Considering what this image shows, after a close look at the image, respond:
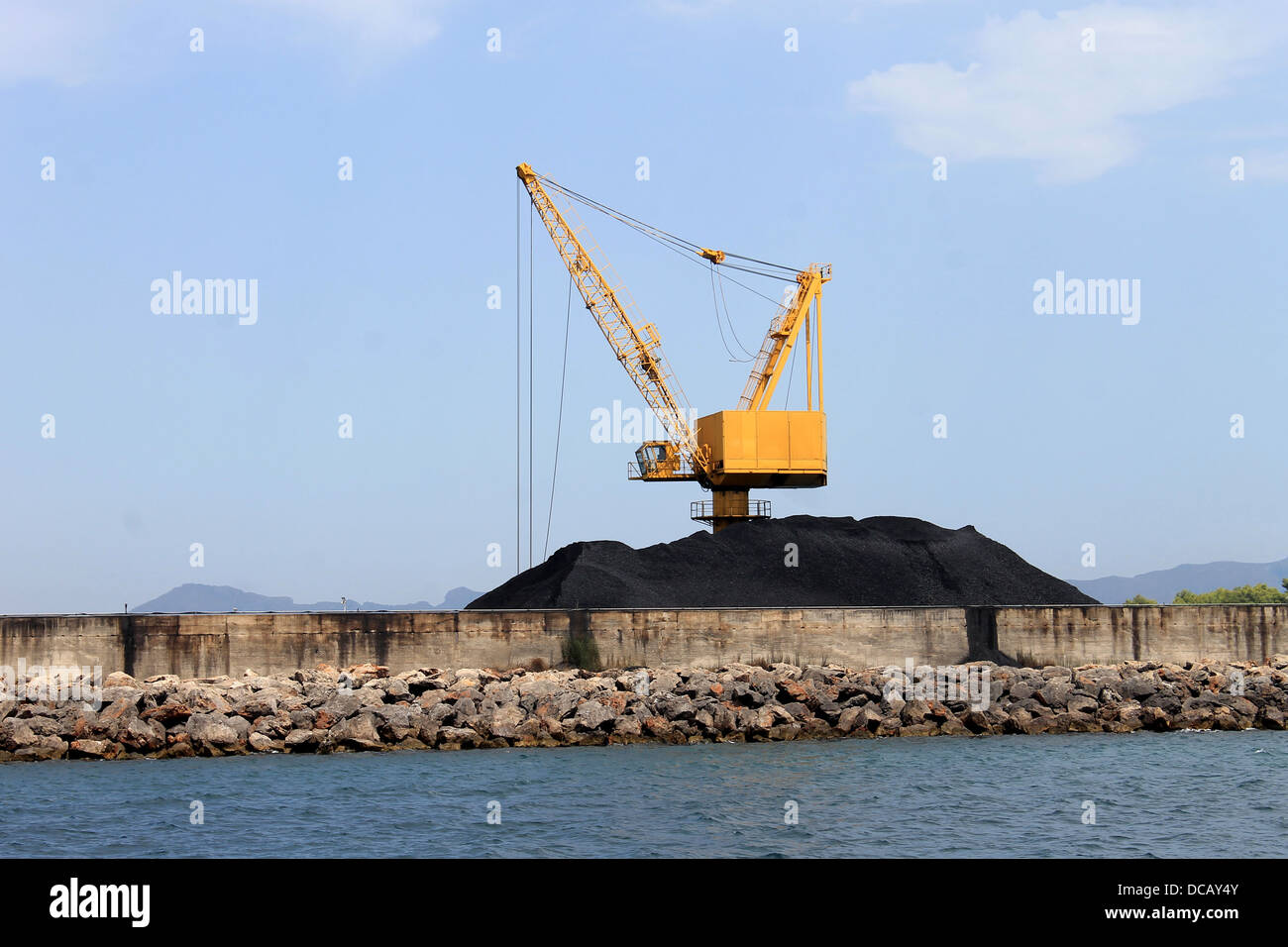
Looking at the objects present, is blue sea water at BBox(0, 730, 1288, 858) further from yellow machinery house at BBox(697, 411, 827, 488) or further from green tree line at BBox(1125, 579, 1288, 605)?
green tree line at BBox(1125, 579, 1288, 605)

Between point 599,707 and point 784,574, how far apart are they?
42.2 ft

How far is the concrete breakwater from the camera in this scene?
2225cm

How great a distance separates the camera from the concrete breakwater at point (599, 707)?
22.2 m

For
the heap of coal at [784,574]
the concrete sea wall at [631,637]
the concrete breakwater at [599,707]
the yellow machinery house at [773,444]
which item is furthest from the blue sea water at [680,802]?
the yellow machinery house at [773,444]

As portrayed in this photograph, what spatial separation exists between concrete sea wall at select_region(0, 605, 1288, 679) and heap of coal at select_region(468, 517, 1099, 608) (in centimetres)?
408

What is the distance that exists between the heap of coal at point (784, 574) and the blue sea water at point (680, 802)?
10076 mm

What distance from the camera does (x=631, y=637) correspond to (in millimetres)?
27391

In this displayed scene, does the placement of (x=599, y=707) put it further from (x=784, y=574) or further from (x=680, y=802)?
(x=784, y=574)

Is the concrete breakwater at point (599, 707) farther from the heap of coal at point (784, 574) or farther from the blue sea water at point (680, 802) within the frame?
the heap of coal at point (784, 574)

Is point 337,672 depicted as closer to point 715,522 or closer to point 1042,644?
point 1042,644

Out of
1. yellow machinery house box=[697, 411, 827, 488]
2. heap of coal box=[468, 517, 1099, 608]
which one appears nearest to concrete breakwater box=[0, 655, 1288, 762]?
heap of coal box=[468, 517, 1099, 608]

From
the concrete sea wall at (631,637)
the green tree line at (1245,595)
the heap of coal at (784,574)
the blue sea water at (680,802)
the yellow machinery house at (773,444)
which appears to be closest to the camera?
the blue sea water at (680,802)
